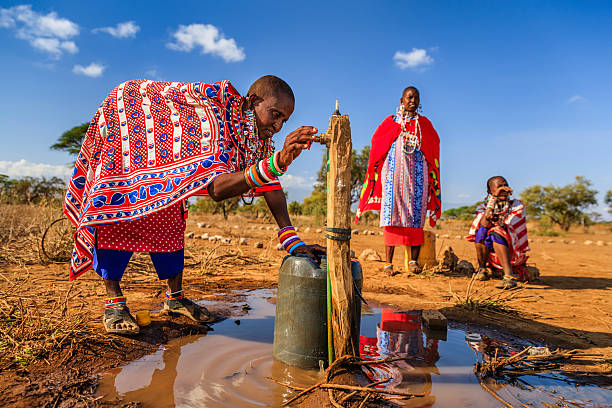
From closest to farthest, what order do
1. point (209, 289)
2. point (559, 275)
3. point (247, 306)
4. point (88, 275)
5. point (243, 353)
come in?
point (243, 353) → point (247, 306) → point (209, 289) → point (88, 275) → point (559, 275)

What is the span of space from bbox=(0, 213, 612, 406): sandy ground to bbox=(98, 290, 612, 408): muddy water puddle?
200mm

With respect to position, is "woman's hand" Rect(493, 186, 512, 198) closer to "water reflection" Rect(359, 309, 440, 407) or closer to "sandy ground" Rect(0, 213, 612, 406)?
"sandy ground" Rect(0, 213, 612, 406)

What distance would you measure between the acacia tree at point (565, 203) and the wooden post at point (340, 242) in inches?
921

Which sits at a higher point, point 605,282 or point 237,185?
point 237,185

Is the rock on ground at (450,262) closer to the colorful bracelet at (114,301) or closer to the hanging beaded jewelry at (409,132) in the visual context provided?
the hanging beaded jewelry at (409,132)

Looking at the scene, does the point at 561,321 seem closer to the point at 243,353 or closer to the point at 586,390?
the point at 586,390

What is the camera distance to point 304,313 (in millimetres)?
2340

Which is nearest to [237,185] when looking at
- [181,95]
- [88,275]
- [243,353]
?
[181,95]

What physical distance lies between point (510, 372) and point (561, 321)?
1.79 metres

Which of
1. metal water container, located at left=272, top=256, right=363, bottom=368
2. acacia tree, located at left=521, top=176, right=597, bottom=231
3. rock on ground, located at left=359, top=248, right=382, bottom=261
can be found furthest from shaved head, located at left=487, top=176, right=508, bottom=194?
acacia tree, located at left=521, top=176, right=597, bottom=231

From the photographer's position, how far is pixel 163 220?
2924 millimetres

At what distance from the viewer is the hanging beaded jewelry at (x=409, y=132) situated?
5.71 meters

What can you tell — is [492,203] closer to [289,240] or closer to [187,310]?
[289,240]

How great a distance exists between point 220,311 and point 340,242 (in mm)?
1760
